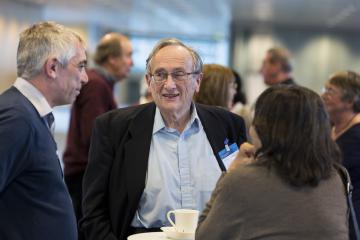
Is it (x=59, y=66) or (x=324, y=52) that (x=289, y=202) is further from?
(x=324, y=52)

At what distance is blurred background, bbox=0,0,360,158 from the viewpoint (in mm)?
13281

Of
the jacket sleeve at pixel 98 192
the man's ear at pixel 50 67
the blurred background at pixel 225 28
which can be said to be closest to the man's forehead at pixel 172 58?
the jacket sleeve at pixel 98 192

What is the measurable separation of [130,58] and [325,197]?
3.26 m

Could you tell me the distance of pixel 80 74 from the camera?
7.35ft

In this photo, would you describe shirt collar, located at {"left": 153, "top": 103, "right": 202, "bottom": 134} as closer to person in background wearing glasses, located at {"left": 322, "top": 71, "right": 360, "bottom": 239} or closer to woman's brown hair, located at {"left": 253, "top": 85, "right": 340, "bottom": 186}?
woman's brown hair, located at {"left": 253, "top": 85, "right": 340, "bottom": 186}

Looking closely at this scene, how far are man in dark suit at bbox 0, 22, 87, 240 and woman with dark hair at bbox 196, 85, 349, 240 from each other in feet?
1.71

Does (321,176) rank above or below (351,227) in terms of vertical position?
above

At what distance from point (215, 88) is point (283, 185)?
6.17ft

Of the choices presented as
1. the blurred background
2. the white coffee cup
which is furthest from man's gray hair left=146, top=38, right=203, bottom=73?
the blurred background

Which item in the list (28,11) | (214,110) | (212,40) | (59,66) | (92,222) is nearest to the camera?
(59,66)

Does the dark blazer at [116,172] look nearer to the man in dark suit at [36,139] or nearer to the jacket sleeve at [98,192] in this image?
the jacket sleeve at [98,192]

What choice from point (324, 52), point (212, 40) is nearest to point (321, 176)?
point (324, 52)

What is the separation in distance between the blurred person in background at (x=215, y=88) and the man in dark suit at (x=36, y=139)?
1.49 m

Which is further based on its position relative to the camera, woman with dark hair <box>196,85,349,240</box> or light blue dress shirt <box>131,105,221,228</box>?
light blue dress shirt <box>131,105,221,228</box>
